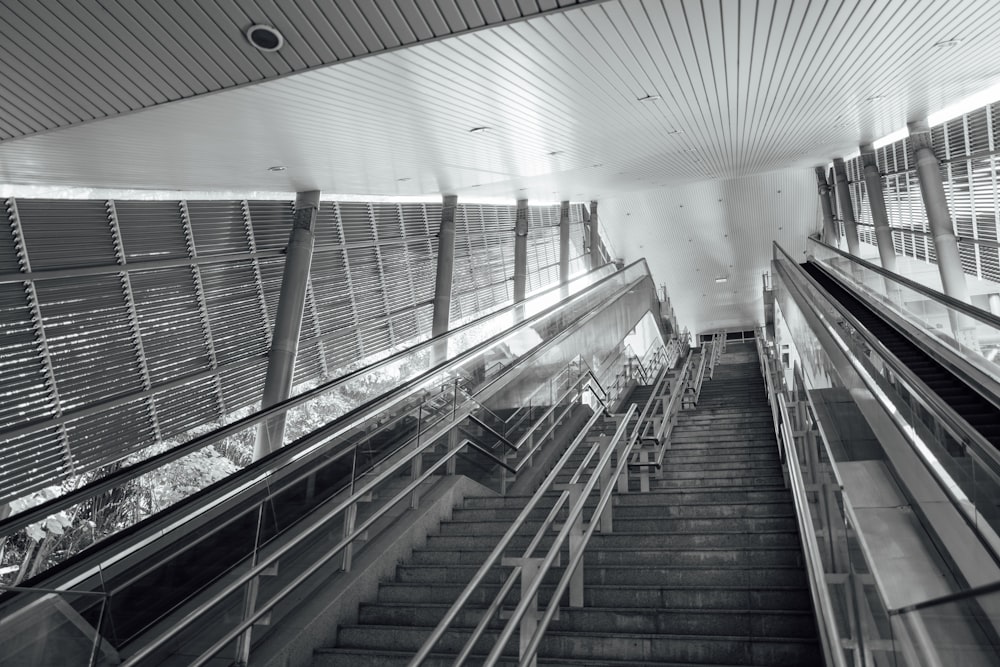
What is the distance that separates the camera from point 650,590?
3715 millimetres

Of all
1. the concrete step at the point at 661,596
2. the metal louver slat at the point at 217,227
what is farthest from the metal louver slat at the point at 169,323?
the concrete step at the point at 661,596

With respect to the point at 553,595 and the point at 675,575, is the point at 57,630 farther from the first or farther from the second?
the point at 675,575

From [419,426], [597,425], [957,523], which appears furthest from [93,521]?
[597,425]

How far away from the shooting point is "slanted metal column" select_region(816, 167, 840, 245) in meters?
19.3

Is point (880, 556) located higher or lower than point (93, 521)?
lower

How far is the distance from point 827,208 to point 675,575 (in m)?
18.2

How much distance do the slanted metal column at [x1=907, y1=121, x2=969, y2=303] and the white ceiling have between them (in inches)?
23.2

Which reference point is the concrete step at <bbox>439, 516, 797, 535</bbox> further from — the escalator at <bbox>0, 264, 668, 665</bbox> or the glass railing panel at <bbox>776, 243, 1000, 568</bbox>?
the glass railing panel at <bbox>776, 243, 1000, 568</bbox>

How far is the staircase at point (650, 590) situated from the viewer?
3.23 metres

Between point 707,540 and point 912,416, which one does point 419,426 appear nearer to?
point 707,540

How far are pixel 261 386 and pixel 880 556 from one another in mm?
12297

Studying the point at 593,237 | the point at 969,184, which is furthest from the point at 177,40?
the point at 593,237

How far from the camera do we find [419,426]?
5.00 metres

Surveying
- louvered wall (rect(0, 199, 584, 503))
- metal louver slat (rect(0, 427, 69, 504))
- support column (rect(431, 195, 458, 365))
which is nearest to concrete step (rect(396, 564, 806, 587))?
metal louver slat (rect(0, 427, 69, 504))
